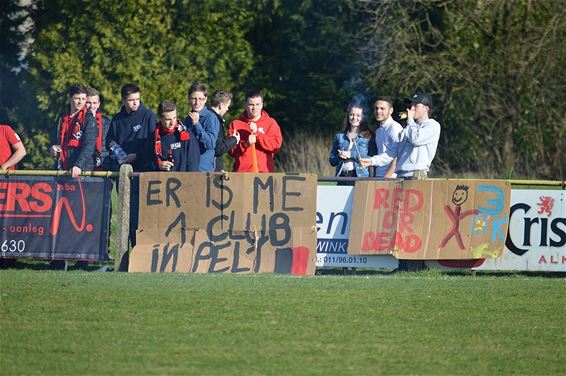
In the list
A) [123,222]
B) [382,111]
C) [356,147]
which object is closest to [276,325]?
[123,222]

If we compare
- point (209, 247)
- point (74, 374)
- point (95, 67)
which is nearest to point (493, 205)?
point (209, 247)

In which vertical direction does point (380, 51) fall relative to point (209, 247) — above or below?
above

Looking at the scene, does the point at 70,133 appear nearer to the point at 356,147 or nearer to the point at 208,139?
the point at 208,139

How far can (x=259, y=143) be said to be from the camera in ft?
52.5

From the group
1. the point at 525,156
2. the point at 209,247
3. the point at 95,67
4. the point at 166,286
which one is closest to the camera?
the point at 166,286

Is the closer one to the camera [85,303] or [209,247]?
[85,303]

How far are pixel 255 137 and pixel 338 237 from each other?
1.70m

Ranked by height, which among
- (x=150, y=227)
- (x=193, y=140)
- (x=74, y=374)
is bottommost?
(x=74, y=374)

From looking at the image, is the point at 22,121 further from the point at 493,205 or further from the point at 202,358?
the point at 202,358

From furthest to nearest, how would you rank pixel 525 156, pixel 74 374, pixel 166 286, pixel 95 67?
pixel 95 67 < pixel 525 156 < pixel 166 286 < pixel 74 374

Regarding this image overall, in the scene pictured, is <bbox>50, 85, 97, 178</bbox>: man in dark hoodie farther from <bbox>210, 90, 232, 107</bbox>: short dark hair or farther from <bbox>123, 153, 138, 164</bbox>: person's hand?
<bbox>210, 90, 232, 107</bbox>: short dark hair

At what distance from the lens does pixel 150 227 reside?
1523 centimetres

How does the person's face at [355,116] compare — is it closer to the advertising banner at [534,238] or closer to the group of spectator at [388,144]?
the group of spectator at [388,144]

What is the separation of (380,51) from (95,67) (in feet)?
37.9
